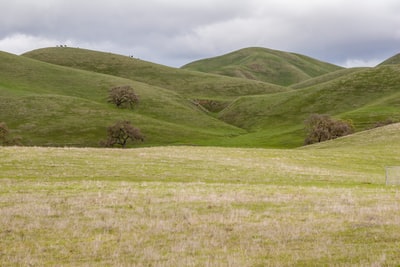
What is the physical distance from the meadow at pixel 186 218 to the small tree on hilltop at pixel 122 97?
125 meters

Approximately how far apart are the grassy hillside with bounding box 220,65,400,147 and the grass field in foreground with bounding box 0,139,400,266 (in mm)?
98167

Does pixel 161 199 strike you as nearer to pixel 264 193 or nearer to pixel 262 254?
pixel 264 193

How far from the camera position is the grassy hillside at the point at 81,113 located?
129 metres

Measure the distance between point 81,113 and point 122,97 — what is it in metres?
24.4

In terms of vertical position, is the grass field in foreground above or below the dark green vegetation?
below

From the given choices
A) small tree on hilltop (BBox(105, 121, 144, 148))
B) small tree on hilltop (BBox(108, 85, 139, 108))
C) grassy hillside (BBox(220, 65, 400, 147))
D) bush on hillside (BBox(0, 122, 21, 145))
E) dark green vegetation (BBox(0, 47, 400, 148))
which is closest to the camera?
bush on hillside (BBox(0, 122, 21, 145))

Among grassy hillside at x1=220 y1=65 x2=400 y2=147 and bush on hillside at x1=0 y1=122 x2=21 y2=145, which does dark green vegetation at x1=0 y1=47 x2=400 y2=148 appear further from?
bush on hillside at x1=0 y1=122 x2=21 y2=145

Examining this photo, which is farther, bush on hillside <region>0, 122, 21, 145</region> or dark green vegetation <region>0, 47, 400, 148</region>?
dark green vegetation <region>0, 47, 400, 148</region>

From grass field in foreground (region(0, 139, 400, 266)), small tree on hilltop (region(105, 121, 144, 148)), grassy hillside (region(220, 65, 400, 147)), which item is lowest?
grass field in foreground (region(0, 139, 400, 266))

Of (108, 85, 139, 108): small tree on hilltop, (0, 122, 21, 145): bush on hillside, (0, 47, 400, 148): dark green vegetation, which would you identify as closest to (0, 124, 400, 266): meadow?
(0, 122, 21, 145): bush on hillside

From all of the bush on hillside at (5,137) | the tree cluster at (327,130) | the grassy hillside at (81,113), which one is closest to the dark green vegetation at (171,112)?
the grassy hillside at (81,113)

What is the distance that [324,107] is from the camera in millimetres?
176000

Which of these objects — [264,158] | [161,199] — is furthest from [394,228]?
[264,158]

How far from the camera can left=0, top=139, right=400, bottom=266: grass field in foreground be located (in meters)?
14.4
